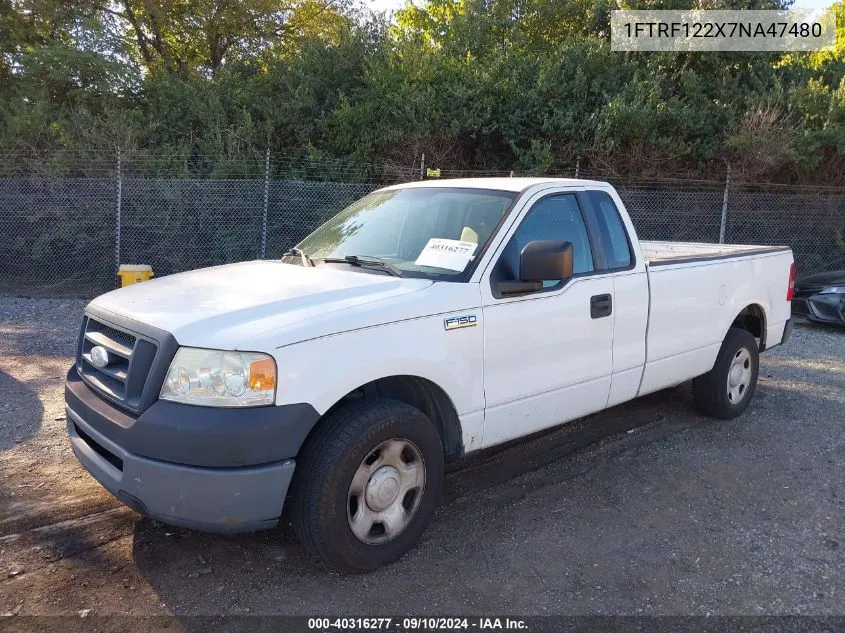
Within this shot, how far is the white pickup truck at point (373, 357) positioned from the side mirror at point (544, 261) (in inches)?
0.5

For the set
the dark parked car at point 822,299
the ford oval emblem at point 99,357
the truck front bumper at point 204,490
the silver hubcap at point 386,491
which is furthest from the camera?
the dark parked car at point 822,299

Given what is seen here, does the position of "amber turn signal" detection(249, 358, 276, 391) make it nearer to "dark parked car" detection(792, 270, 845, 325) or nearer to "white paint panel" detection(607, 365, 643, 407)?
"white paint panel" detection(607, 365, 643, 407)

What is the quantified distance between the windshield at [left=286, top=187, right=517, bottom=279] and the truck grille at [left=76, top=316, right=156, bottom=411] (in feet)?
4.18

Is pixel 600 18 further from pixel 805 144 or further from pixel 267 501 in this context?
pixel 267 501

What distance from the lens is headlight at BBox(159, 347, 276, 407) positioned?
2859mm

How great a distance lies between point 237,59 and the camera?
1622cm

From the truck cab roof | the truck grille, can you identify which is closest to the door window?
the truck cab roof

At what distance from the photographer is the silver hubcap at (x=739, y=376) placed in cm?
560

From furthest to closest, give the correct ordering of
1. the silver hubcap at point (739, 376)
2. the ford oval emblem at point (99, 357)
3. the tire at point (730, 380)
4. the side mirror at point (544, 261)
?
the silver hubcap at point (739, 376), the tire at point (730, 380), the side mirror at point (544, 261), the ford oval emblem at point (99, 357)

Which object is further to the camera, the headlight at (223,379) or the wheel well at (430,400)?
the wheel well at (430,400)

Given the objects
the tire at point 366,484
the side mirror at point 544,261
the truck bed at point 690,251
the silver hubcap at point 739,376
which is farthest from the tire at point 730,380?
the tire at point 366,484

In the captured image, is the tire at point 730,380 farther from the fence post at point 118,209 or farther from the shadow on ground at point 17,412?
the fence post at point 118,209

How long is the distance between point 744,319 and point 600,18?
35.6ft

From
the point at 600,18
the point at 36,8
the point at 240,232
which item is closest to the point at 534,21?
the point at 600,18
